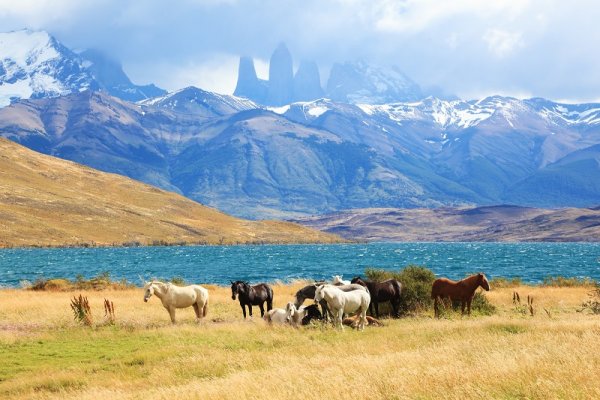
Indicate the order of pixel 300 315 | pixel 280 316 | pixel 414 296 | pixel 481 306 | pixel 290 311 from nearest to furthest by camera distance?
pixel 290 311, pixel 300 315, pixel 280 316, pixel 414 296, pixel 481 306

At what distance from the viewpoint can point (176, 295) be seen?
3027 cm

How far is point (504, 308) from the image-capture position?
38.0 metres

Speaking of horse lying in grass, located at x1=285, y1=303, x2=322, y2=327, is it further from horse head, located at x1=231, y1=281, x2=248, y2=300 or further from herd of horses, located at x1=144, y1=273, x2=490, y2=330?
horse head, located at x1=231, y1=281, x2=248, y2=300

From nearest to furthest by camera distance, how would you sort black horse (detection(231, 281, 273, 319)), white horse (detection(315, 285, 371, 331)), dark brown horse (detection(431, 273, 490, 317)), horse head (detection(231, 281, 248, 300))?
1. white horse (detection(315, 285, 371, 331))
2. horse head (detection(231, 281, 248, 300))
3. black horse (detection(231, 281, 273, 319))
4. dark brown horse (detection(431, 273, 490, 317))

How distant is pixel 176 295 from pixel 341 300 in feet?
27.3

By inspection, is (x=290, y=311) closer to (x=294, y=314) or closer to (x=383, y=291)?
(x=294, y=314)

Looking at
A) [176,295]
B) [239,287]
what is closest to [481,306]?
[239,287]

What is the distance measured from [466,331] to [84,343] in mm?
14341

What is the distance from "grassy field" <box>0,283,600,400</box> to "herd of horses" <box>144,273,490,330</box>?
3.21 feet

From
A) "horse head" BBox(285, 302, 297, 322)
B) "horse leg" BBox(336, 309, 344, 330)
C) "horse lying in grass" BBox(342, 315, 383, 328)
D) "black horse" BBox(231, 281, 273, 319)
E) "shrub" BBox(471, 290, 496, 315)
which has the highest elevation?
"black horse" BBox(231, 281, 273, 319)

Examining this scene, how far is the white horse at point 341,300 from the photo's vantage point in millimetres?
26078

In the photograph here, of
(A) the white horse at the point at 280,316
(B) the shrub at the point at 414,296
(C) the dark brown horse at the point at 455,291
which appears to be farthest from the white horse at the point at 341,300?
(B) the shrub at the point at 414,296

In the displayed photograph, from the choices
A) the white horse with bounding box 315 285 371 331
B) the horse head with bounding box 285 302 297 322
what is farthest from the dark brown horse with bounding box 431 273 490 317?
the horse head with bounding box 285 302 297 322

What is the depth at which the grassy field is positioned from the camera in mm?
14016
